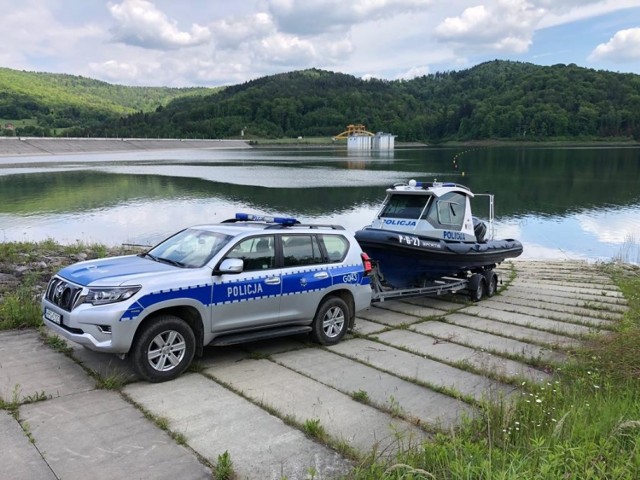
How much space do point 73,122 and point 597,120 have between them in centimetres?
14810

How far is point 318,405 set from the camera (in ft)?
17.6

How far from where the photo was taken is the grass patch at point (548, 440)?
11.4 ft

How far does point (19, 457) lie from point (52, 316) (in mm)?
2223

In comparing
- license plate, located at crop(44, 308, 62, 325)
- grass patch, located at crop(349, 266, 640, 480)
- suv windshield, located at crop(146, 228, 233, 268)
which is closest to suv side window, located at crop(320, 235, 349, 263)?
suv windshield, located at crop(146, 228, 233, 268)

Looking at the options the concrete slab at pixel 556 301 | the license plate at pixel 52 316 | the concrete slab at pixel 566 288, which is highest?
the license plate at pixel 52 316

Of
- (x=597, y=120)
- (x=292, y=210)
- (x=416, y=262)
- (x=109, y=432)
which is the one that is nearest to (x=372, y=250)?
(x=416, y=262)

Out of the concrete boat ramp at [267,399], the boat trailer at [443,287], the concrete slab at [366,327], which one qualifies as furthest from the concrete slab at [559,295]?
the concrete slab at [366,327]

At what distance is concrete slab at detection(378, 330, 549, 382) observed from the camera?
640 cm

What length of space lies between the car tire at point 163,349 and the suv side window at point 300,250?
1766mm

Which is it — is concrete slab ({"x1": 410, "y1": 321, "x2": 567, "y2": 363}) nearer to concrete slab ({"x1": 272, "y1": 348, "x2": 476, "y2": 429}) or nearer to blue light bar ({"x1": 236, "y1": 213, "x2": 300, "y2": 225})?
concrete slab ({"x1": 272, "y1": 348, "x2": 476, "y2": 429})

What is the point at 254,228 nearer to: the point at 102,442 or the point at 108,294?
the point at 108,294

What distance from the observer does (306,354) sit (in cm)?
711

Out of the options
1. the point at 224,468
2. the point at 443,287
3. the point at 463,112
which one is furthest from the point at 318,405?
the point at 463,112

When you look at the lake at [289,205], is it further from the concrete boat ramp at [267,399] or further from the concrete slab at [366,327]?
the concrete boat ramp at [267,399]
